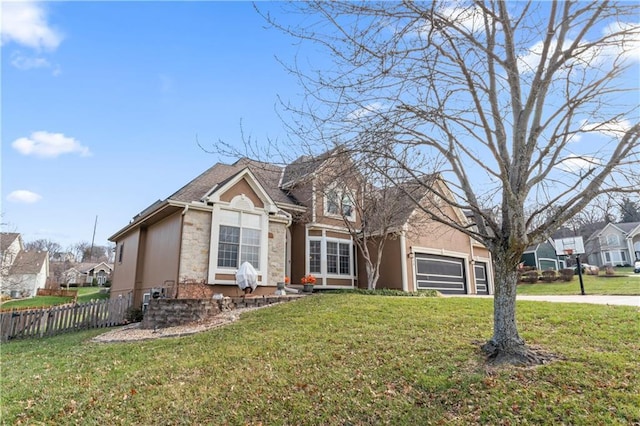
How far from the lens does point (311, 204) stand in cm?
1833

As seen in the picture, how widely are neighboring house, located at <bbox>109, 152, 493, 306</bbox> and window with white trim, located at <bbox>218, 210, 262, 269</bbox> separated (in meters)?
0.04

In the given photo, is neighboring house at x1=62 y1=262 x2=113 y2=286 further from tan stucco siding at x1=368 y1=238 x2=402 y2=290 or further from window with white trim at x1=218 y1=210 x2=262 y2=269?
tan stucco siding at x1=368 y1=238 x2=402 y2=290

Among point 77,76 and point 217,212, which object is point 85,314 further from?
point 77,76

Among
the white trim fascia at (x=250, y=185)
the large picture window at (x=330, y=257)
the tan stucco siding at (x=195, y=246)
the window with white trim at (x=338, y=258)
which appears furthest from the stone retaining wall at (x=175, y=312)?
the window with white trim at (x=338, y=258)

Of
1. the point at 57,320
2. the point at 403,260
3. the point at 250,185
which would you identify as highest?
the point at 250,185

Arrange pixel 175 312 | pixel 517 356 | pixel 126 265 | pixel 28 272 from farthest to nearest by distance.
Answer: pixel 28 272, pixel 126 265, pixel 175 312, pixel 517 356

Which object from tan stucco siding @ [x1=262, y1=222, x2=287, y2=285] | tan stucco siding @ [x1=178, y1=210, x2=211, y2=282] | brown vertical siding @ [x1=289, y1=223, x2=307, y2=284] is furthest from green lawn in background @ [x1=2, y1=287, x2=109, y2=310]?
tan stucco siding @ [x1=262, y1=222, x2=287, y2=285]

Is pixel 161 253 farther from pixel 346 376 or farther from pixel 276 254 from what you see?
pixel 346 376

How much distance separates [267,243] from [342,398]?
1080 centimetres

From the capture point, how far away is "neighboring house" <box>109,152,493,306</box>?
13969mm

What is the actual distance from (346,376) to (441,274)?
52.3ft

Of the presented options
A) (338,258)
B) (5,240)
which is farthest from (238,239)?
(5,240)

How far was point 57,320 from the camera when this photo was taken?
12.7 m

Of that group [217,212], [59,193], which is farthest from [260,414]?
[59,193]
